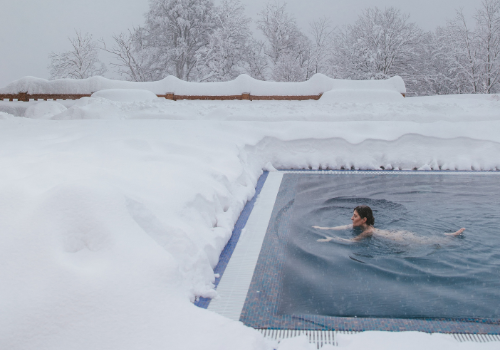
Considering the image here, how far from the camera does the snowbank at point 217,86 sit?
11.5 metres

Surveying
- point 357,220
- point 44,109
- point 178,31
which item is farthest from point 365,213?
point 178,31

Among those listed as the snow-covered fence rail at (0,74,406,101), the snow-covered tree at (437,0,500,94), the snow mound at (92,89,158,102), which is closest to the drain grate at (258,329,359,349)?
the snow mound at (92,89,158,102)

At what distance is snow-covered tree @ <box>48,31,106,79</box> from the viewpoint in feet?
68.9

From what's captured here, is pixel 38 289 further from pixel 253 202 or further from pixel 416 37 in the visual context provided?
pixel 416 37

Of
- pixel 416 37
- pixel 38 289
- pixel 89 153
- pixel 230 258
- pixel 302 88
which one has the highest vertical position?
pixel 416 37

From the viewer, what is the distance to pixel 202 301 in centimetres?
232

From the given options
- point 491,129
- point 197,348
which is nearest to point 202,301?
point 197,348

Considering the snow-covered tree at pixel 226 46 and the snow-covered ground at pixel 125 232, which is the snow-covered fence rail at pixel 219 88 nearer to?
the snow-covered ground at pixel 125 232

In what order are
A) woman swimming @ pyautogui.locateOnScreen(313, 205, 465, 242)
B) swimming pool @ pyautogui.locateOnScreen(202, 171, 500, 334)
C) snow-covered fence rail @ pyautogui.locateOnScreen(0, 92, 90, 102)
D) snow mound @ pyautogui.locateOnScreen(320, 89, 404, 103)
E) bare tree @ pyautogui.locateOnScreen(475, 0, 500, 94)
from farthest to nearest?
bare tree @ pyautogui.locateOnScreen(475, 0, 500, 94) < snow-covered fence rail @ pyautogui.locateOnScreen(0, 92, 90, 102) < snow mound @ pyautogui.locateOnScreen(320, 89, 404, 103) < woman swimming @ pyautogui.locateOnScreen(313, 205, 465, 242) < swimming pool @ pyautogui.locateOnScreen(202, 171, 500, 334)

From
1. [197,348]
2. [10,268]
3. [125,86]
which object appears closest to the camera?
[197,348]

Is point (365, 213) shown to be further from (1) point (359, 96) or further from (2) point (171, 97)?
(2) point (171, 97)

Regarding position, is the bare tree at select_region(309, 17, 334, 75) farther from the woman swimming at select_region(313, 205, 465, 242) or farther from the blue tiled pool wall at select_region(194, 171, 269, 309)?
the woman swimming at select_region(313, 205, 465, 242)

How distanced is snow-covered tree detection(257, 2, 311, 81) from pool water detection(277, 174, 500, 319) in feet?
55.6

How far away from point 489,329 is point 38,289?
2.43 metres
